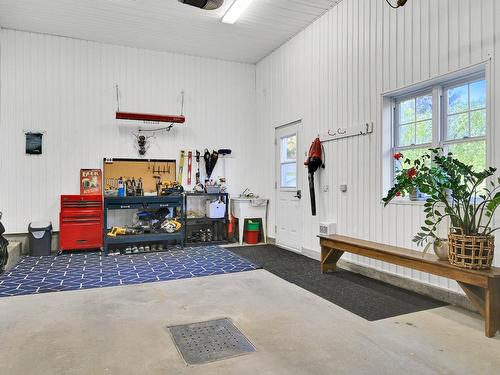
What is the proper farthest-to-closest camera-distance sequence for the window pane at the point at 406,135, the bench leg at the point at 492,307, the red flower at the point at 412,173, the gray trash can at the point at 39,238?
the gray trash can at the point at 39,238 < the window pane at the point at 406,135 < the red flower at the point at 412,173 < the bench leg at the point at 492,307

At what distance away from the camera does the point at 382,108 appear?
14.2 feet

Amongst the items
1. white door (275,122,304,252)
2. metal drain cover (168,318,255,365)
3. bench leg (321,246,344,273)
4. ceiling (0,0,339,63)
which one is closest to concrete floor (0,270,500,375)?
metal drain cover (168,318,255,365)

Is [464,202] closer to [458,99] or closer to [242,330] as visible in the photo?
[458,99]

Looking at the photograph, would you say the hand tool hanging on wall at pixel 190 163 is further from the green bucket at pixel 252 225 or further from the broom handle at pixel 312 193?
the broom handle at pixel 312 193

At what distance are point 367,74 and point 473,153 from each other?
5.62 feet

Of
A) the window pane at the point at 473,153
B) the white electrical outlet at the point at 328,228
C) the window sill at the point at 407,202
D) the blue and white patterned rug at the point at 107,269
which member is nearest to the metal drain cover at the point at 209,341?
the blue and white patterned rug at the point at 107,269

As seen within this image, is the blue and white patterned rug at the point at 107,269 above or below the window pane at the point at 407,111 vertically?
below

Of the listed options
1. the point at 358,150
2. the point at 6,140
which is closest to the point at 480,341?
the point at 358,150

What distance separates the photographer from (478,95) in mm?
3426

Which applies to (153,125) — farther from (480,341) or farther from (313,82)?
(480,341)

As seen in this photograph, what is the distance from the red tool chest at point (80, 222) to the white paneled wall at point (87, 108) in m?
0.50

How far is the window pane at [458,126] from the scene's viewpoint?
139 inches

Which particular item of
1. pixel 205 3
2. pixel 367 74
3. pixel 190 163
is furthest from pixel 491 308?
pixel 190 163

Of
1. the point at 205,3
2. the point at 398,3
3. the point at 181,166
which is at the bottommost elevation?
the point at 181,166
